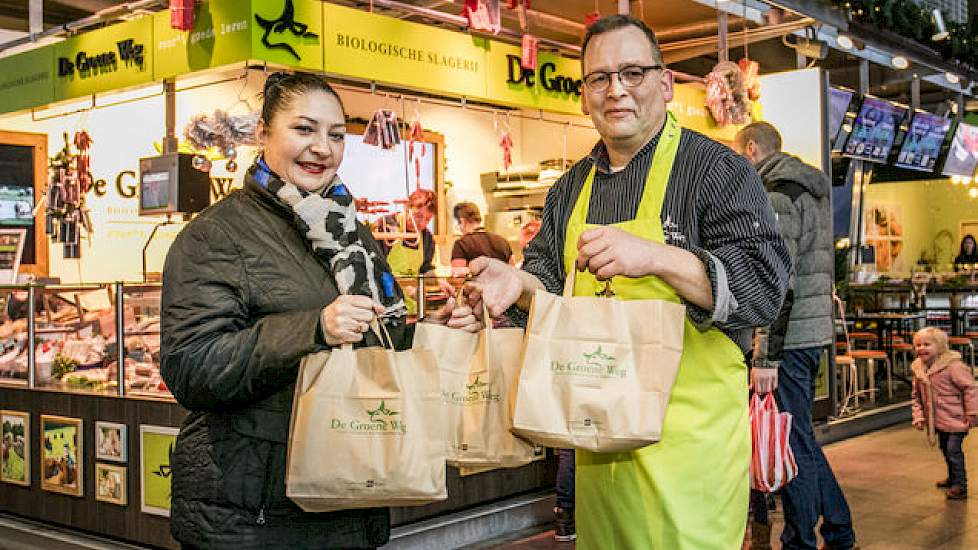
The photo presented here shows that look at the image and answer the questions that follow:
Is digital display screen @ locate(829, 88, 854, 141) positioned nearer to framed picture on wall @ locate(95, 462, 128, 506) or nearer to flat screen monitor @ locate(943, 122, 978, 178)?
flat screen monitor @ locate(943, 122, 978, 178)

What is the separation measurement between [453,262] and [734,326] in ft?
17.6

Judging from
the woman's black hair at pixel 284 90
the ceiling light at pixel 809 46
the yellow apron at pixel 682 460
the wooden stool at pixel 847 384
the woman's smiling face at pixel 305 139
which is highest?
the ceiling light at pixel 809 46

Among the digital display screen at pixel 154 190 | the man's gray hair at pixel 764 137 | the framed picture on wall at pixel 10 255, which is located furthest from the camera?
the framed picture on wall at pixel 10 255

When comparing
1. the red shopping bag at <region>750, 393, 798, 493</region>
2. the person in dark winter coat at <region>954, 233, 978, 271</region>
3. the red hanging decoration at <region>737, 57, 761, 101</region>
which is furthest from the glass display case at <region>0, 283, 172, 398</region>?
the person in dark winter coat at <region>954, 233, 978, 271</region>

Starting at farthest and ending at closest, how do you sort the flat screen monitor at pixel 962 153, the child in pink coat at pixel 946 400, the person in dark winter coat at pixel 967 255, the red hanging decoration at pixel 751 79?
the person in dark winter coat at pixel 967 255 < the flat screen monitor at pixel 962 153 < the red hanging decoration at pixel 751 79 < the child in pink coat at pixel 946 400

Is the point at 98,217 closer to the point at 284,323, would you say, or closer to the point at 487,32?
the point at 487,32

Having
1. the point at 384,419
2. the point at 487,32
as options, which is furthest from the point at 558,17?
the point at 384,419

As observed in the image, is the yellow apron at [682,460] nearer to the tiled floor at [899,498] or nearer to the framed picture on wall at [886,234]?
the tiled floor at [899,498]

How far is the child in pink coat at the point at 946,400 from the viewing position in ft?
21.3

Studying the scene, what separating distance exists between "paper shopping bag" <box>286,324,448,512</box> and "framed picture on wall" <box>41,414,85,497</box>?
13.2 feet

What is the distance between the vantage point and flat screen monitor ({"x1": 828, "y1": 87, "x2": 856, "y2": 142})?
1038 centimetres

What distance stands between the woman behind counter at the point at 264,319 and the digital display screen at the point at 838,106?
29.8ft

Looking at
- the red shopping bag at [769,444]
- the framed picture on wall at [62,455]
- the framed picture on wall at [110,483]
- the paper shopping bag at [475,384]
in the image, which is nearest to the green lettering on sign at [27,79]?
the framed picture on wall at [62,455]

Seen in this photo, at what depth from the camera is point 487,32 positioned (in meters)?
7.37
